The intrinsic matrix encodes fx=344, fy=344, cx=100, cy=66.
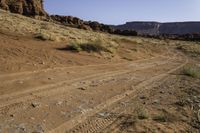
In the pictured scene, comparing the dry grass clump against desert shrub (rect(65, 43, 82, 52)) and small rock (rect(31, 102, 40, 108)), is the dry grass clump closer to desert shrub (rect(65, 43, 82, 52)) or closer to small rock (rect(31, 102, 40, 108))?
desert shrub (rect(65, 43, 82, 52))

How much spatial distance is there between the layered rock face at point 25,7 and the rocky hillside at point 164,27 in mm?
85000

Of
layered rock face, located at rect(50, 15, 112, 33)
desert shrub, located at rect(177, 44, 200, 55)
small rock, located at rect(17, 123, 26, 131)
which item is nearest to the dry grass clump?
desert shrub, located at rect(177, 44, 200, 55)

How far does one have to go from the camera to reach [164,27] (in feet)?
532

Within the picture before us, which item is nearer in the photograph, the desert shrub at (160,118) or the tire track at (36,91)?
the desert shrub at (160,118)

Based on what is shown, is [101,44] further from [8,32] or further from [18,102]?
[18,102]

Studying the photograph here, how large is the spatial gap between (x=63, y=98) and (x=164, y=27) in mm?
157587

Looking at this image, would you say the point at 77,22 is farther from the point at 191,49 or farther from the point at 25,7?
the point at 191,49

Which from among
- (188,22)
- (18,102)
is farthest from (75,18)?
(188,22)

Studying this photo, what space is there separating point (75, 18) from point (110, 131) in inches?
2812

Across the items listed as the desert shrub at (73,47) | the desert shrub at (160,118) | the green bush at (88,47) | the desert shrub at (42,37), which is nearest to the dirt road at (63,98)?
the desert shrub at (160,118)

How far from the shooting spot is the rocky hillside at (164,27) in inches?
5803

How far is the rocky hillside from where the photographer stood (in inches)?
5803

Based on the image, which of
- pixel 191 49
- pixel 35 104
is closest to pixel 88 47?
pixel 35 104

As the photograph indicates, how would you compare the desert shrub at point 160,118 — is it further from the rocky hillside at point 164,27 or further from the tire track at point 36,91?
the rocky hillside at point 164,27
